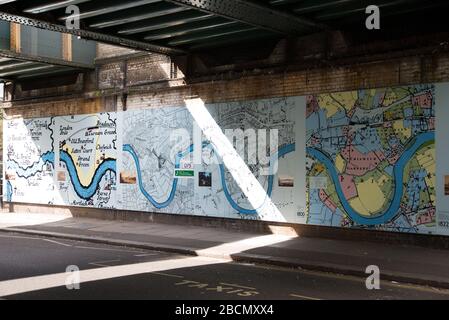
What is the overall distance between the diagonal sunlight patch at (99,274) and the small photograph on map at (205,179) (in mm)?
4634

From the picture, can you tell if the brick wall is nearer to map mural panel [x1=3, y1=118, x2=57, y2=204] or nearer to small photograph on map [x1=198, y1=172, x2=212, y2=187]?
map mural panel [x1=3, y1=118, x2=57, y2=204]

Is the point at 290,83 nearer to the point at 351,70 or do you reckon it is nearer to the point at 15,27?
the point at 351,70

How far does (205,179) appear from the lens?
55.1ft

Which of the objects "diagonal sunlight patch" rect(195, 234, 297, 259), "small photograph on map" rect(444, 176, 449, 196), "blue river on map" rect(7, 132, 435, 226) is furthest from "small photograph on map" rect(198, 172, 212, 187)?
"small photograph on map" rect(444, 176, 449, 196)

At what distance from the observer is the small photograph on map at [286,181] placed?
48.7 ft

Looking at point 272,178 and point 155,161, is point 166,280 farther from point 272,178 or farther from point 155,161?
point 155,161

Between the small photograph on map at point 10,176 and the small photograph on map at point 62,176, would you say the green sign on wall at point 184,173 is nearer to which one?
the small photograph on map at point 62,176

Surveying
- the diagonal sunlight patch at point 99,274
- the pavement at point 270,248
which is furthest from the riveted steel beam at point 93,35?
the diagonal sunlight patch at point 99,274

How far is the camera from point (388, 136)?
42.8 feet

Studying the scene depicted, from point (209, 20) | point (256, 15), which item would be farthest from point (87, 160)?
point (256, 15)

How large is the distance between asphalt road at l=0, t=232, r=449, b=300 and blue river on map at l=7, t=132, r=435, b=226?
3.54m
